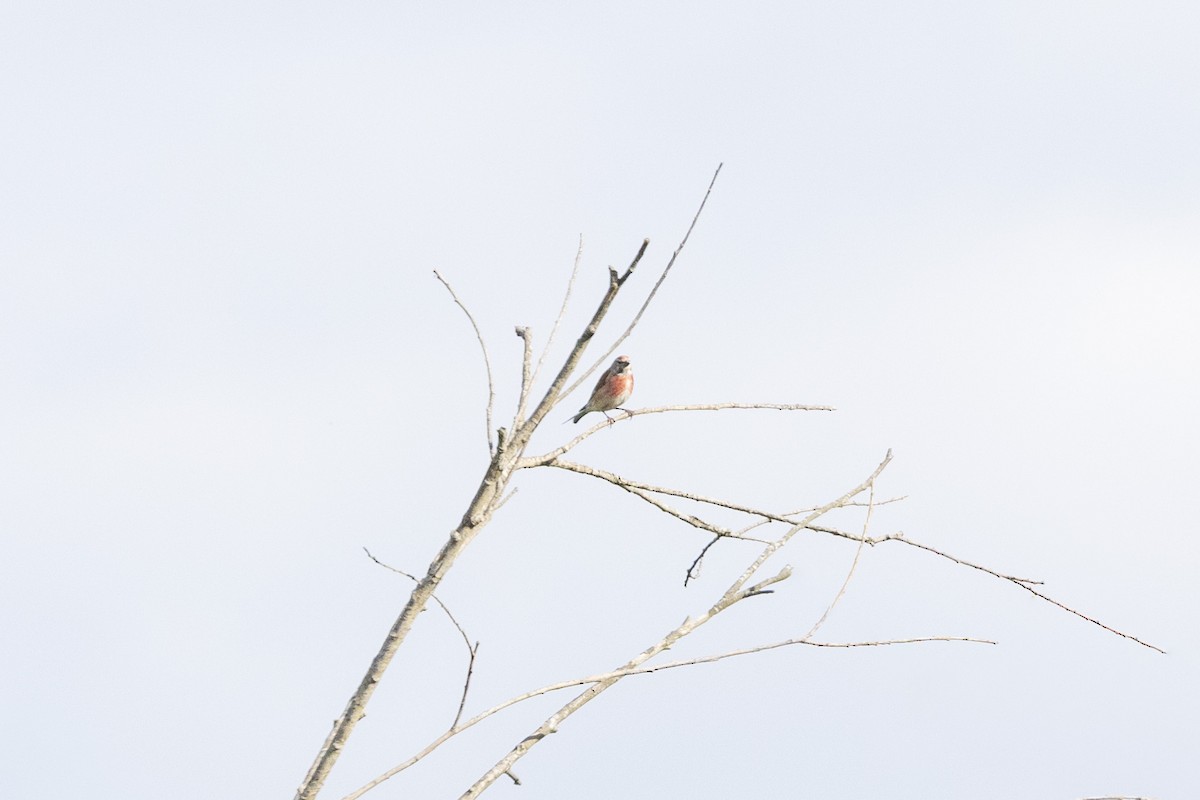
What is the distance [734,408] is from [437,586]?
1.92 m

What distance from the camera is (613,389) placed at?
17.5 meters

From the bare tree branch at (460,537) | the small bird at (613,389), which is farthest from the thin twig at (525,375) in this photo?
the small bird at (613,389)

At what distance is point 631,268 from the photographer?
5070mm

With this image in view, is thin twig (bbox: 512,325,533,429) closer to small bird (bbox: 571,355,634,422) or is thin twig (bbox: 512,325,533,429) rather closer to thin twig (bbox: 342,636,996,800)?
thin twig (bbox: 342,636,996,800)

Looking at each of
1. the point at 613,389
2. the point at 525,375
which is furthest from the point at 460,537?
the point at 613,389

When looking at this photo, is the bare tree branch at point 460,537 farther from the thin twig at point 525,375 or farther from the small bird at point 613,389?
the small bird at point 613,389

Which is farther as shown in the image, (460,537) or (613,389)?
(613,389)

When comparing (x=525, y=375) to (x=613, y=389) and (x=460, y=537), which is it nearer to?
(x=460, y=537)

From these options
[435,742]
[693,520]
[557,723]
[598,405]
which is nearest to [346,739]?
[435,742]

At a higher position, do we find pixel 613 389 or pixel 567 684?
pixel 613 389

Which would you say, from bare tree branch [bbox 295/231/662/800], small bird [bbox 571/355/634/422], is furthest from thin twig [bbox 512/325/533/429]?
small bird [bbox 571/355/634/422]

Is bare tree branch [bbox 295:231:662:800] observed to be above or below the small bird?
below

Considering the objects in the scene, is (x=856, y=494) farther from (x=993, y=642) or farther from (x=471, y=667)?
(x=471, y=667)

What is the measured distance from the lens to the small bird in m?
17.5
